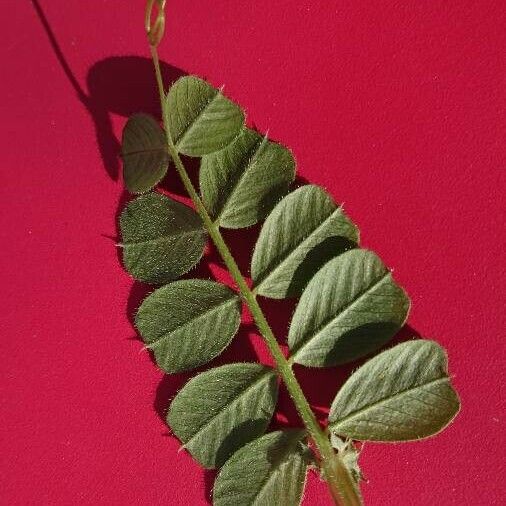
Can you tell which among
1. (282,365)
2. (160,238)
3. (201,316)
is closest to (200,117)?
(160,238)

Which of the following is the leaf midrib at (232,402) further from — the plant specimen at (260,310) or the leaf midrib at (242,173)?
the leaf midrib at (242,173)

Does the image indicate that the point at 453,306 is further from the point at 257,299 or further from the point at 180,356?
the point at 180,356

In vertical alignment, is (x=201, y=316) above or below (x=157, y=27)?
below

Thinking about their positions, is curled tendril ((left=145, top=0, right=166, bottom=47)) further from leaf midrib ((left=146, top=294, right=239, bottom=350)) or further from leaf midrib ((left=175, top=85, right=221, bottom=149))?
leaf midrib ((left=146, top=294, right=239, bottom=350))

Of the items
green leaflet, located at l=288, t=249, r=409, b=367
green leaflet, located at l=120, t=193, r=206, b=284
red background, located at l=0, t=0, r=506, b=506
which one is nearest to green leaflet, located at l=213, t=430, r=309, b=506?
red background, located at l=0, t=0, r=506, b=506

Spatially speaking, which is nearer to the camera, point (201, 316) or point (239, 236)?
point (201, 316)

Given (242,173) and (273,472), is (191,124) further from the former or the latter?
(273,472)
